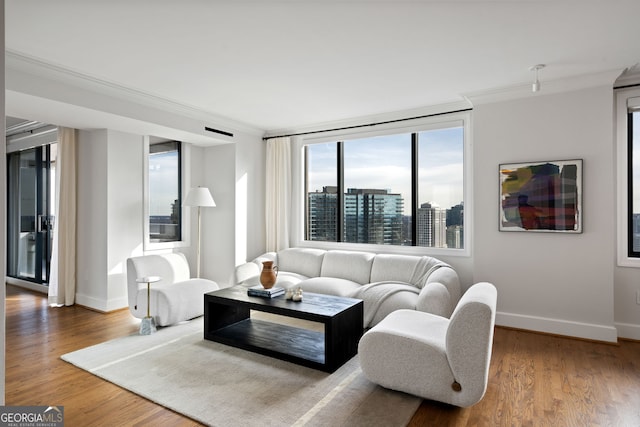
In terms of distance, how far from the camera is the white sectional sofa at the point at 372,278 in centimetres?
374

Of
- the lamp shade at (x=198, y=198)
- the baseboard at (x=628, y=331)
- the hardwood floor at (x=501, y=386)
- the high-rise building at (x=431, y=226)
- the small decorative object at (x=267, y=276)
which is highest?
the lamp shade at (x=198, y=198)

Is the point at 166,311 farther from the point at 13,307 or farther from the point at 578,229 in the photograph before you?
the point at 578,229

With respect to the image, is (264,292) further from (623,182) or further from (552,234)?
(623,182)

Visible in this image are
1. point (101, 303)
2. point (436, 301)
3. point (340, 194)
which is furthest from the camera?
point (340, 194)

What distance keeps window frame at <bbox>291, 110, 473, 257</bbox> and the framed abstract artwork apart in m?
0.45

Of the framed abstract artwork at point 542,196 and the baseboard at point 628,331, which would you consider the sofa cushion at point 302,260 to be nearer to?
the framed abstract artwork at point 542,196

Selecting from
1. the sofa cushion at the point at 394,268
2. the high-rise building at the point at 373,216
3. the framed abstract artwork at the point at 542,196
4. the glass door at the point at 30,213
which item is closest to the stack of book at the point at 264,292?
the sofa cushion at the point at 394,268

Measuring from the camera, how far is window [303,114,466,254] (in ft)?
15.6

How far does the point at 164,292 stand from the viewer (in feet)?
13.1

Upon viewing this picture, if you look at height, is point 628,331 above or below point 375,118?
below

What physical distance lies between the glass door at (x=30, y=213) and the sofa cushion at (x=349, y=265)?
4.38 meters

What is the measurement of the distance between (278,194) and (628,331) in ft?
15.0

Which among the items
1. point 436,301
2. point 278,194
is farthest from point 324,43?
point 278,194

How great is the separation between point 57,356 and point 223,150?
341cm
